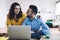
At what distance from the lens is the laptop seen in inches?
77.9

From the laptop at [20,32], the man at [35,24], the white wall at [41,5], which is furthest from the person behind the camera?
the white wall at [41,5]

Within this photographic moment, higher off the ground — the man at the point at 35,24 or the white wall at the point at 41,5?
the white wall at the point at 41,5

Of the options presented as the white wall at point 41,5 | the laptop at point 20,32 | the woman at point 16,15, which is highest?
the white wall at point 41,5

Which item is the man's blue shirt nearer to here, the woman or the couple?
the couple

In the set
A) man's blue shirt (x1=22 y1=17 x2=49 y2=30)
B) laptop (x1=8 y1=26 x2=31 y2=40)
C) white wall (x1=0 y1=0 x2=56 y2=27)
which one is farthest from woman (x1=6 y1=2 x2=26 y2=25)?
white wall (x1=0 y1=0 x2=56 y2=27)

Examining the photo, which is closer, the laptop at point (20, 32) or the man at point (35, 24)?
the laptop at point (20, 32)

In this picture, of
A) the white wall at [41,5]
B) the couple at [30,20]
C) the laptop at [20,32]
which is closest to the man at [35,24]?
the couple at [30,20]

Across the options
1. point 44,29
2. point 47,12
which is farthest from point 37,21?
point 47,12

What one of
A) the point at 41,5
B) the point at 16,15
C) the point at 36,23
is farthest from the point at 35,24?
the point at 41,5

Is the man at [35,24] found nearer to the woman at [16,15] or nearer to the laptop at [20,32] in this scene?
the woman at [16,15]

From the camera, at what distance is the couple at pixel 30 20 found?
222cm

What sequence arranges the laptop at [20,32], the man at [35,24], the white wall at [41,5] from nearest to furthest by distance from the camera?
1. the laptop at [20,32]
2. the man at [35,24]
3. the white wall at [41,5]

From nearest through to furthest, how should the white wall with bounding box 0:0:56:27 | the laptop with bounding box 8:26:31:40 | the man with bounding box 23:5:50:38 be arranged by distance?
the laptop with bounding box 8:26:31:40, the man with bounding box 23:5:50:38, the white wall with bounding box 0:0:56:27

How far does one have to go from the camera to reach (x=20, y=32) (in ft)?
6.54
